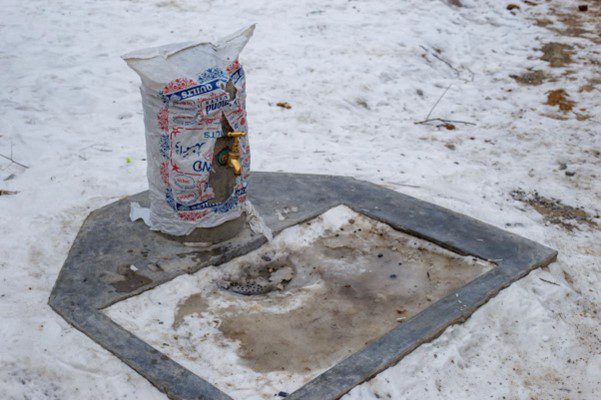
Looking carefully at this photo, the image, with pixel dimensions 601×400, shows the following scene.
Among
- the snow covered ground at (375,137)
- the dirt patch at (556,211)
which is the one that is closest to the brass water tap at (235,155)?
the snow covered ground at (375,137)

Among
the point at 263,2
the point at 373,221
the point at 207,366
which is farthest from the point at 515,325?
the point at 263,2

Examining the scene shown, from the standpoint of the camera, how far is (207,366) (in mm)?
3105

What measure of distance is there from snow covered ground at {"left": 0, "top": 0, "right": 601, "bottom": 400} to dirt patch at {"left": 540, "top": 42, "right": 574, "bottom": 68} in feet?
0.08

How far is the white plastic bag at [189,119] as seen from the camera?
347cm

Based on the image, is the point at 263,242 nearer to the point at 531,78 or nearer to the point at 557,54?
→ the point at 531,78

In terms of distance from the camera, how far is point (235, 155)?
12.2ft

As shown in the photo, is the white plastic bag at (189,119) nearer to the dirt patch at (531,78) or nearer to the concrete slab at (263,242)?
the concrete slab at (263,242)

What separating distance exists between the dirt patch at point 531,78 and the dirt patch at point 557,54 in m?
0.24

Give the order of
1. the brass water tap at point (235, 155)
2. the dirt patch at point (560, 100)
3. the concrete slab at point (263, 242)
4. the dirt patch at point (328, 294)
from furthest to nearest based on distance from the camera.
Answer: the dirt patch at point (560, 100) < the brass water tap at point (235, 155) < the dirt patch at point (328, 294) < the concrete slab at point (263, 242)

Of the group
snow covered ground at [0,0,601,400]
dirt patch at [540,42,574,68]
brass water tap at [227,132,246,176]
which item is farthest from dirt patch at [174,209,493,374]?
dirt patch at [540,42,574,68]

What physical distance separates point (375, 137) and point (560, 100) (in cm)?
178

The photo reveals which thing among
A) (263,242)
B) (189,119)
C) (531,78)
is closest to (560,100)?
(531,78)

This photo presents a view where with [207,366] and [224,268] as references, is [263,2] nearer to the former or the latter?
[224,268]

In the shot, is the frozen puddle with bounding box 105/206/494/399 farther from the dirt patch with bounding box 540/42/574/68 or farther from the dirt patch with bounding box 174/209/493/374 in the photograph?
the dirt patch with bounding box 540/42/574/68
